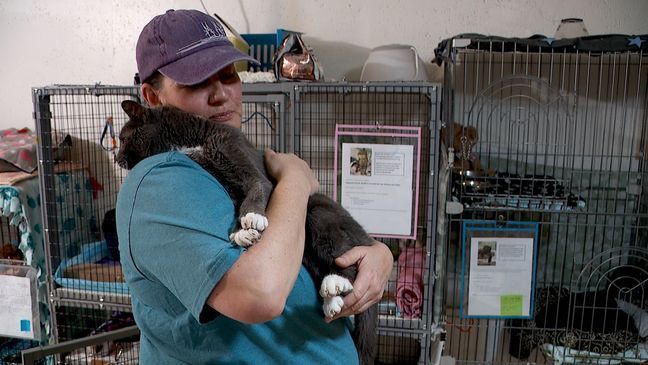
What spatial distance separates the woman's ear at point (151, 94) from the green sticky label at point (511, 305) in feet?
5.12

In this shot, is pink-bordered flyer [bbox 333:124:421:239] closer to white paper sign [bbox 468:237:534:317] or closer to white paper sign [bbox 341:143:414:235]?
white paper sign [bbox 341:143:414:235]

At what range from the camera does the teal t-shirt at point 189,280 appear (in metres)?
0.71

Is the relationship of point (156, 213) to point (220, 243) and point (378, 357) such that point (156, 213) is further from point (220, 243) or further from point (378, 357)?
point (378, 357)

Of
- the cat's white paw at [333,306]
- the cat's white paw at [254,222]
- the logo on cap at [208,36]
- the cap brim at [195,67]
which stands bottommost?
the cat's white paw at [333,306]

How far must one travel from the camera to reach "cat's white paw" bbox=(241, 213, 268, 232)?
0.80 m

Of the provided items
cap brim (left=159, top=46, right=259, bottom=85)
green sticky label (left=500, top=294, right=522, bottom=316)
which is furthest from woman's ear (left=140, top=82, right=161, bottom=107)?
green sticky label (left=500, top=294, right=522, bottom=316)

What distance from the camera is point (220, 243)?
2.36ft

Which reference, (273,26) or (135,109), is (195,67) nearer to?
(135,109)

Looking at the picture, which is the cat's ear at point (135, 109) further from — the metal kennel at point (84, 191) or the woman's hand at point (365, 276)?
the metal kennel at point (84, 191)

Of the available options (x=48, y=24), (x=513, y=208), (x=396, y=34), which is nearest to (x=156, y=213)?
(x=513, y=208)

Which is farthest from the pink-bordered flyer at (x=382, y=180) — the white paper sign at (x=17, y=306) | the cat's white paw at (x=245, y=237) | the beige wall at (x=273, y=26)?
the white paper sign at (x=17, y=306)

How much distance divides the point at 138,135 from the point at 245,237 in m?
0.41

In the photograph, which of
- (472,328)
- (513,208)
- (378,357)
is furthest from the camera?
(378,357)

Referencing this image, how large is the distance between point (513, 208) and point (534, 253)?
0.79 ft
